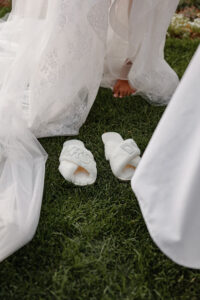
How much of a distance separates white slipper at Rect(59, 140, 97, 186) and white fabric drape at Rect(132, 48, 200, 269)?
1.81 ft

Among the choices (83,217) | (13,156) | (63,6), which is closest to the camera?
(83,217)

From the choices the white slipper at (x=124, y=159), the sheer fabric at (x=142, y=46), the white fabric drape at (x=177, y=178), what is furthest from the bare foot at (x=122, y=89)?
the white fabric drape at (x=177, y=178)

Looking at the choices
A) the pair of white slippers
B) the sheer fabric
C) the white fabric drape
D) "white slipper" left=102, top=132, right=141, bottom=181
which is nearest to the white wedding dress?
the sheer fabric

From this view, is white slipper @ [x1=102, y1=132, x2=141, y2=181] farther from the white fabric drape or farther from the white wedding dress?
the white fabric drape

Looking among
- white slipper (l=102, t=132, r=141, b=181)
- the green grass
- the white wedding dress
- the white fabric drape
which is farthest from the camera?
white slipper (l=102, t=132, r=141, b=181)

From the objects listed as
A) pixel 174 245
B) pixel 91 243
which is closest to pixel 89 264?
pixel 91 243

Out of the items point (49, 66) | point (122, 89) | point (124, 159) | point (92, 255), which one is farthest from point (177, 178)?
point (122, 89)

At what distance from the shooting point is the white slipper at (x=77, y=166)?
1.66 metres

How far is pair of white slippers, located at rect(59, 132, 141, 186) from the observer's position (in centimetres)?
167

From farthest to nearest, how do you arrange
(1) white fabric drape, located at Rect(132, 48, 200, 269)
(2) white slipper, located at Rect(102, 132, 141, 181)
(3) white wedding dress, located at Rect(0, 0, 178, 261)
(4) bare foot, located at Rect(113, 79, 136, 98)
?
(4) bare foot, located at Rect(113, 79, 136, 98)
(2) white slipper, located at Rect(102, 132, 141, 181)
(3) white wedding dress, located at Rect(0, 0, 178, 261)
(1) white fabric drape, located at Rect(132, 48, 200, 269)

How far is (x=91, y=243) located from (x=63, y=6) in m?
1.12

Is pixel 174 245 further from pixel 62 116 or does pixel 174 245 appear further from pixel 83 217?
pixel 62 116

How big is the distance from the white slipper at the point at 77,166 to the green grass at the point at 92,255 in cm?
4

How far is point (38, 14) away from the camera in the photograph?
5.99 feet
